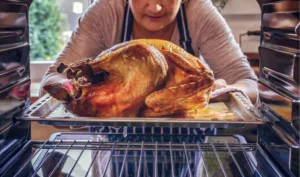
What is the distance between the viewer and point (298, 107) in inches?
26.7

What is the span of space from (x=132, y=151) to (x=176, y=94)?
0.16 m

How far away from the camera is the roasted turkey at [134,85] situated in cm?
94

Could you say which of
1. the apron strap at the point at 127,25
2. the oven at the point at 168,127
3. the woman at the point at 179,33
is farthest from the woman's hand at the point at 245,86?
the apron strap at the point at 127,25

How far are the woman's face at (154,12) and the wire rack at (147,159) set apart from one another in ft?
2.04

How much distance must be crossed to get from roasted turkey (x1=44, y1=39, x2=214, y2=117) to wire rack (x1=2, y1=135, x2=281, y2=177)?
0.25 ft

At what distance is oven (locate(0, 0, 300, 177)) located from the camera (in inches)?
29.4

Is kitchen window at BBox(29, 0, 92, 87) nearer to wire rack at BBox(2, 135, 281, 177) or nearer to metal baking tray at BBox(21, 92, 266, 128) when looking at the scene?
metal baking tray at BBox(21, 92, 266, 128)

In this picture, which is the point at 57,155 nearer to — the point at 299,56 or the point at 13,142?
the point at 13,142

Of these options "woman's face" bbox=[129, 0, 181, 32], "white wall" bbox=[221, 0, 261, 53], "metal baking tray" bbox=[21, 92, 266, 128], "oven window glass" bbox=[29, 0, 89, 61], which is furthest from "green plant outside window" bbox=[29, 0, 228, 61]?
"metal baking tray" bbox=[21, 92, 266, 128]

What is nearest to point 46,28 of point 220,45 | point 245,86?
point 220,45

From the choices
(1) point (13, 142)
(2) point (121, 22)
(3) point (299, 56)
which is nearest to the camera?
(3) point (299, 56)

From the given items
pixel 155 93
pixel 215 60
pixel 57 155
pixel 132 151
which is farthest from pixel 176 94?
pixel 215 60

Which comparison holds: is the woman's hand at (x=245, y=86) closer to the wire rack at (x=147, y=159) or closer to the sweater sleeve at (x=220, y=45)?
the sweater sleeve at (x=220, y=45)

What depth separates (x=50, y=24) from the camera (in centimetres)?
281
